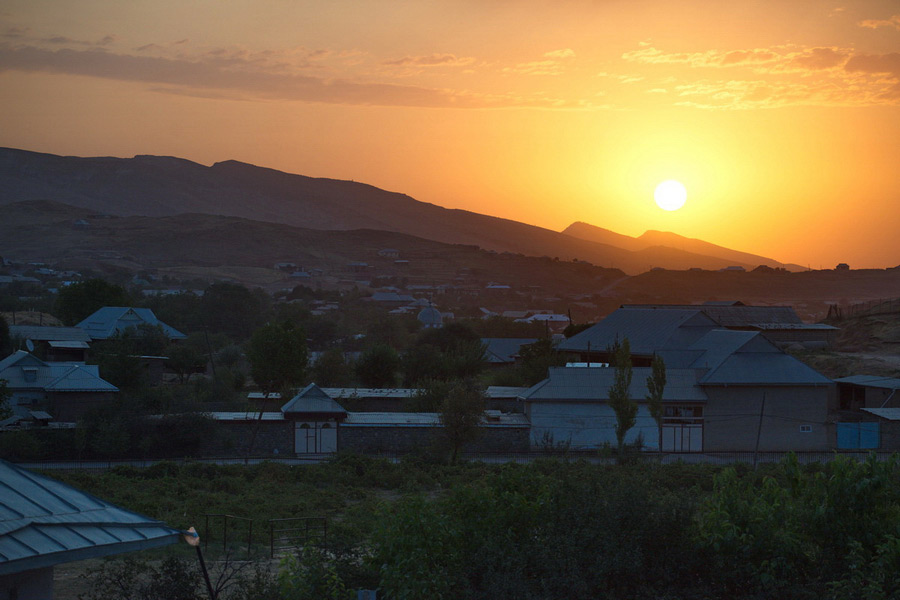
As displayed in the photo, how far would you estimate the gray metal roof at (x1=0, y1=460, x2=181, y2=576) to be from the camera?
17.3 feet

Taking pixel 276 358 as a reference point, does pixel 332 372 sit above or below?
below

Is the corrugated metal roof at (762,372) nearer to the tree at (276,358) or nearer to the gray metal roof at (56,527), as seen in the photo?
the tree at (276,358)

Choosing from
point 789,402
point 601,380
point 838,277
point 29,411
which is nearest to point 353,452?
point 601,380

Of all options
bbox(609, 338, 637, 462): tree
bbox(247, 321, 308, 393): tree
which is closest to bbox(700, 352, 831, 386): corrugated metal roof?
bbox(609, 338, 637, 462): tree

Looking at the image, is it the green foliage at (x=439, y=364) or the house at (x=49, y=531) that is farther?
the green foliage at (x=439, y=364)

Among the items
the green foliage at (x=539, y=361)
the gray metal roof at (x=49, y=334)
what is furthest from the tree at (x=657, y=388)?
the gray metal roof at (x=49, y=334)

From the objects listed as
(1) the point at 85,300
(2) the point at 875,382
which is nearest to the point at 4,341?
(1) the point at 85,300

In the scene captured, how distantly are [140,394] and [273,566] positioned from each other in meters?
21.8

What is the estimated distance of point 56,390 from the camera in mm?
34188

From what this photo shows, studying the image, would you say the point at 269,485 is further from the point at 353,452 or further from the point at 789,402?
the point at 789,402

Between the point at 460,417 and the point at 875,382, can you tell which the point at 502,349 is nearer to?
the point at 875,382

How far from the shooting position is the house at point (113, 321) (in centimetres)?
5862

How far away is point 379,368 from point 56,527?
1649 inches

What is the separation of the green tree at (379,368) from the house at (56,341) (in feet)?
54.6
